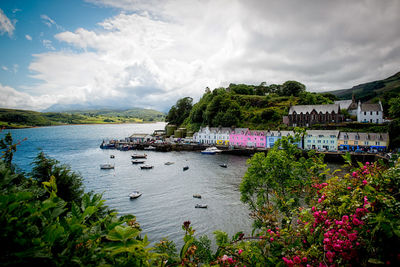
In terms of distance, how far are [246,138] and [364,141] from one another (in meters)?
33.5

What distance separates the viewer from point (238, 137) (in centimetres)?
7412

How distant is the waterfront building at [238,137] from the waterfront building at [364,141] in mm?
28717

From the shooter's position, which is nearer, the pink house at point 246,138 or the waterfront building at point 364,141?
the waterfront building at point 364,141

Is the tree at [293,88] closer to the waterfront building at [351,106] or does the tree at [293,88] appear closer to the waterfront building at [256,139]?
the waterfront building at [351,106]

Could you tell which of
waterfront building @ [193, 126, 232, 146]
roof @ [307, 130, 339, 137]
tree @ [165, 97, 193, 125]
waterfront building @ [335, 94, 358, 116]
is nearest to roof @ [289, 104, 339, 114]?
waterfront building @ [335, 94, 358, 116]

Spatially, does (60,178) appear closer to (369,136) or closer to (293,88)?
(369,136)

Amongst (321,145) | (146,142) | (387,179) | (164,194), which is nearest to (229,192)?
(164,194)

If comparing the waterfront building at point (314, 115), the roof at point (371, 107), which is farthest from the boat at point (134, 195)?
the roof at point (371, 107)

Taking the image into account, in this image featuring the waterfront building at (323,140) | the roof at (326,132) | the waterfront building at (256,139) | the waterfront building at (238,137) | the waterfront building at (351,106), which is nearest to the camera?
the waterfront building at (323,140)

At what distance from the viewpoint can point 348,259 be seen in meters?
2.53

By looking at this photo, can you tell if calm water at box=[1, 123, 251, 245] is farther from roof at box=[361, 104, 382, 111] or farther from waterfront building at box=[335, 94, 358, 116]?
waterfront building at box=[335, 94, 358, 116]

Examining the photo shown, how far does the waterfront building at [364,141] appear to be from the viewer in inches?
2027

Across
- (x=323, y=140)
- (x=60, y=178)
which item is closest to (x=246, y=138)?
(x=323, y=140)

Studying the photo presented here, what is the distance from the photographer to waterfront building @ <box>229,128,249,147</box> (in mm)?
72562
